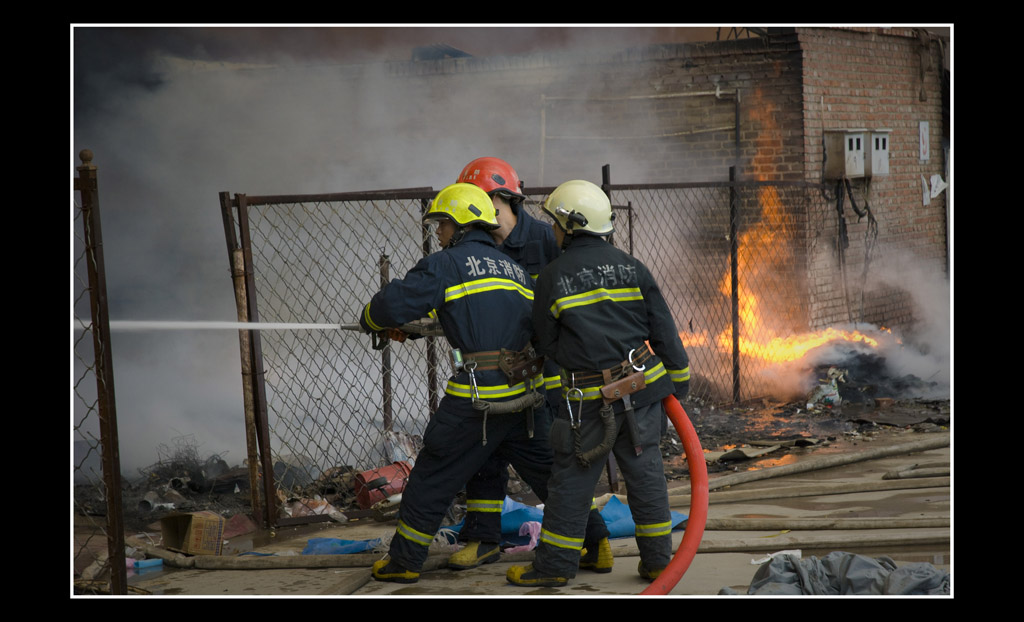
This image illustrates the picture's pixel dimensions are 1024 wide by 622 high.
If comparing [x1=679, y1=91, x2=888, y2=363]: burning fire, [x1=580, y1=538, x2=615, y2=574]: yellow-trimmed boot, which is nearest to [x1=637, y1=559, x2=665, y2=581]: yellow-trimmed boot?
[x1=580, y1=538, x2=615, y2=574]: yellow-trimmed boot

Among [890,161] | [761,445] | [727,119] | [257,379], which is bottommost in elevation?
[761,445]

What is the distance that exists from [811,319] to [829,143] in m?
1.86

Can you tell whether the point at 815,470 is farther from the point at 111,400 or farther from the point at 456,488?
the point at 111,400

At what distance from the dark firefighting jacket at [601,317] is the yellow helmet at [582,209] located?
5cm

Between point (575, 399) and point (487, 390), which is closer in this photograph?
point (575, 399)

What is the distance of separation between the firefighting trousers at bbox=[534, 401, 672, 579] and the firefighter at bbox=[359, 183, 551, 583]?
335 mm

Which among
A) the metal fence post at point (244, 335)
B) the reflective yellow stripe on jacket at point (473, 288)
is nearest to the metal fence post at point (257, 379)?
the metal fence post at point (244, 335)

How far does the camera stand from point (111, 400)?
13.0 ft

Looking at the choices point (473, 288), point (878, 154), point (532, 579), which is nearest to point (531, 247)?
point (473, 288)

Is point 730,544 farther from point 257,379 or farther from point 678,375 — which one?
point 257,379

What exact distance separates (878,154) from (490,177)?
712 centimetres

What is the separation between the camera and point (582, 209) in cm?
427

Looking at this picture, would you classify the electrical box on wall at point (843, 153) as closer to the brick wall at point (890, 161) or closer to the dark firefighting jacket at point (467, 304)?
the brick wall at point (890, 161)

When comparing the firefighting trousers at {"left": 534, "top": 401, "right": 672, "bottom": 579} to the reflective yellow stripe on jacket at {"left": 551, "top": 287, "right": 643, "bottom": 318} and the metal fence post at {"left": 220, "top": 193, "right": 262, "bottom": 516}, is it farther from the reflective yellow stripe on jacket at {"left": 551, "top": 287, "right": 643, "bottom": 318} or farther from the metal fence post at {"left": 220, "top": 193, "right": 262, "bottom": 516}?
the metal fence post at {"left": 220, "top": 193, "right": 262, "bottom": 516}
